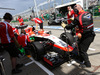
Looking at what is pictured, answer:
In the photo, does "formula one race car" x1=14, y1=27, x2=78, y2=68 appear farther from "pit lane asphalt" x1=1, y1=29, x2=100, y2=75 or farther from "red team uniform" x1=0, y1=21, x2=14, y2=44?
"red team uniform" x1=0, y1=21, x2=14, y2=44

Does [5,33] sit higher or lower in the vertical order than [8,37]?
higher

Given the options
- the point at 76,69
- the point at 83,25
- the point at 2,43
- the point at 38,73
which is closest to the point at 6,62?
the point at 2,43

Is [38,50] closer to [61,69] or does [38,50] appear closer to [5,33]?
[61,69]

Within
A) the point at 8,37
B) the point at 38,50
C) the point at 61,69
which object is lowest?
the point at 61,69

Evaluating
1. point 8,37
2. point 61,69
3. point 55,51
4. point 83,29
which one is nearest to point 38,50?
point 55,51

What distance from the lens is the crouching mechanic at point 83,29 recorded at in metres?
2.23

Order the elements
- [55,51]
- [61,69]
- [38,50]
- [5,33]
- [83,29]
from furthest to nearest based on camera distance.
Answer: [55,51] < [38,50] < [61,69] < [5,33] < [83,29]

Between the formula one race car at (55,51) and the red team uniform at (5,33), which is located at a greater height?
the red team uniform at (5,33)

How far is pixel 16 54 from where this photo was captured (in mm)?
2822

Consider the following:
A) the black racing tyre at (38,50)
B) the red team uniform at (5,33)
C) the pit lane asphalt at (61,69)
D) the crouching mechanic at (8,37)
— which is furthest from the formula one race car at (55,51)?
the red team uniform at (5,33)

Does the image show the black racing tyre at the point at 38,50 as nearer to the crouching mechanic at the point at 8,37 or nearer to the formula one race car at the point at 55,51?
the formula one race car at the point at 55,51

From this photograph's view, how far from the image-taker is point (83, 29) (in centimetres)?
230

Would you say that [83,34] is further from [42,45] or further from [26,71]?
[26,71]

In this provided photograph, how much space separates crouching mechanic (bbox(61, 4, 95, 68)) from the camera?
2.23 meters
